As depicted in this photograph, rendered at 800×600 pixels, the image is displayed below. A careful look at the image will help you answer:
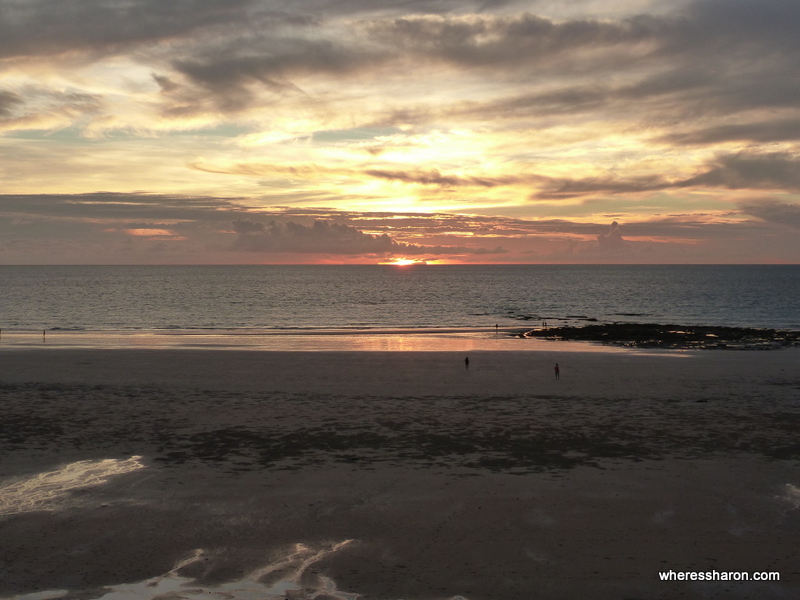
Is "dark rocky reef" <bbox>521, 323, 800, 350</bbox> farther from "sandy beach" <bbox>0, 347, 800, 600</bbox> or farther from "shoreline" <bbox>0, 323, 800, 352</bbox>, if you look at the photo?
"sandy beach" <bbox>0, 347, 800, 600</bbox>

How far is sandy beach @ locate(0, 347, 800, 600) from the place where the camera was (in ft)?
41.1

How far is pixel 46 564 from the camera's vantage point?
1289 centimetres

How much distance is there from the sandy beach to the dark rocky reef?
2014 cm

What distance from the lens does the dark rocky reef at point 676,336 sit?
52.3 meters

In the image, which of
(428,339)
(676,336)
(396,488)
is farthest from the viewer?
(428,339)

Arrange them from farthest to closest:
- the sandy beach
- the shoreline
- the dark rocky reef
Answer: the dark rocky reef, the shoreline, the sandy beach

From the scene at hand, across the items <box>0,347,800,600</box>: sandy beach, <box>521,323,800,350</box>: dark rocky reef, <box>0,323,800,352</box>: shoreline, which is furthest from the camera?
<box>521,323,800,350</box>: dark rocky reef

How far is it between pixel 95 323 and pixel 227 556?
80.2 m

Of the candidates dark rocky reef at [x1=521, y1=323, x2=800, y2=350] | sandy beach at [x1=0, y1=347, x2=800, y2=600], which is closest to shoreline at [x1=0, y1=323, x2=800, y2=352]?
dark rocky reef at [x1=521, y1=323, x2=800, y2=350]

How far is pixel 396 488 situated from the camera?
17438 mm

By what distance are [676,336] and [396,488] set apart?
47294mm

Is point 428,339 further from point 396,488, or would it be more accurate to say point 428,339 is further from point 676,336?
point 396,488

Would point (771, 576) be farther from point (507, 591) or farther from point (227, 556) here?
point (227, 556)

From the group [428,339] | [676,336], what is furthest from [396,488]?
[676,336]
